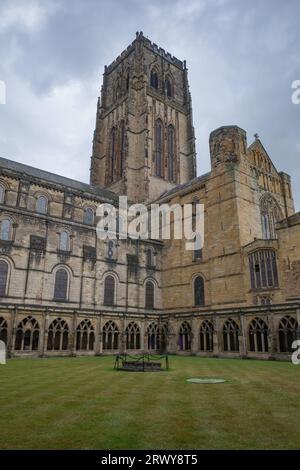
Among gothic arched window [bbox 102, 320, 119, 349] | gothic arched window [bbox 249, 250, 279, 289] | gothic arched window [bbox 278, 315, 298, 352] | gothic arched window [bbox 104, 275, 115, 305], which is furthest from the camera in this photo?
gothic arched window [bbox 104, 275, 115, 305]

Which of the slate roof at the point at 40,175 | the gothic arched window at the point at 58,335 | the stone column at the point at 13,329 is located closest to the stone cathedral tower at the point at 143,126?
the slate roof at the point at 40,175

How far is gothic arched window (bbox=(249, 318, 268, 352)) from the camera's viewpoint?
2605 centimetres

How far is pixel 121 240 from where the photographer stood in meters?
39.3

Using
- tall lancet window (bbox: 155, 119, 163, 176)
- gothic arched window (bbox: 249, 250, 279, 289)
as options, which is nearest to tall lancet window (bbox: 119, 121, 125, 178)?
tall lancet window (bbox: 155, 119, 163, 176)

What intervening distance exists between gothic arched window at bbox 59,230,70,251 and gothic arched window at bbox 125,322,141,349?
10244 mm

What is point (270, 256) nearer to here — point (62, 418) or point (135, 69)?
point (62, 418)

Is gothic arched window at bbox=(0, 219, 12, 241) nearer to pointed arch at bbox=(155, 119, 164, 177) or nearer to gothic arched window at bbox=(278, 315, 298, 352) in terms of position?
gothic arched window at bbox=(278, 315, 298, 352)

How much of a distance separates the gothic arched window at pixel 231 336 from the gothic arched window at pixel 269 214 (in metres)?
12.6

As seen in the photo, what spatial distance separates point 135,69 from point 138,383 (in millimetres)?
58296

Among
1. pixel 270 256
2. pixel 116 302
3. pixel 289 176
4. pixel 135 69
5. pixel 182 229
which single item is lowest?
pixel 116 302

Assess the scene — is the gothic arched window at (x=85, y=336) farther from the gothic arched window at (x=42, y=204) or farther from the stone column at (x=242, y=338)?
the gothic arched window at (x=42, y=204)

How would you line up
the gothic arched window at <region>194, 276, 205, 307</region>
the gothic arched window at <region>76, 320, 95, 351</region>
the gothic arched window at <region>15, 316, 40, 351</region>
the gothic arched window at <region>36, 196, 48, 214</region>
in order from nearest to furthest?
the gothic arched window at <region>15, 316, 40, 351</region>, the gothic arched window at <region>76, 320, 95, 351</region>, the gothic arched window at <region>194, 276, 205, 307</region>, the gothic arched window at <region>36, 196, 48, 214</region>

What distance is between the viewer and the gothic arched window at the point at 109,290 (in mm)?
36375
